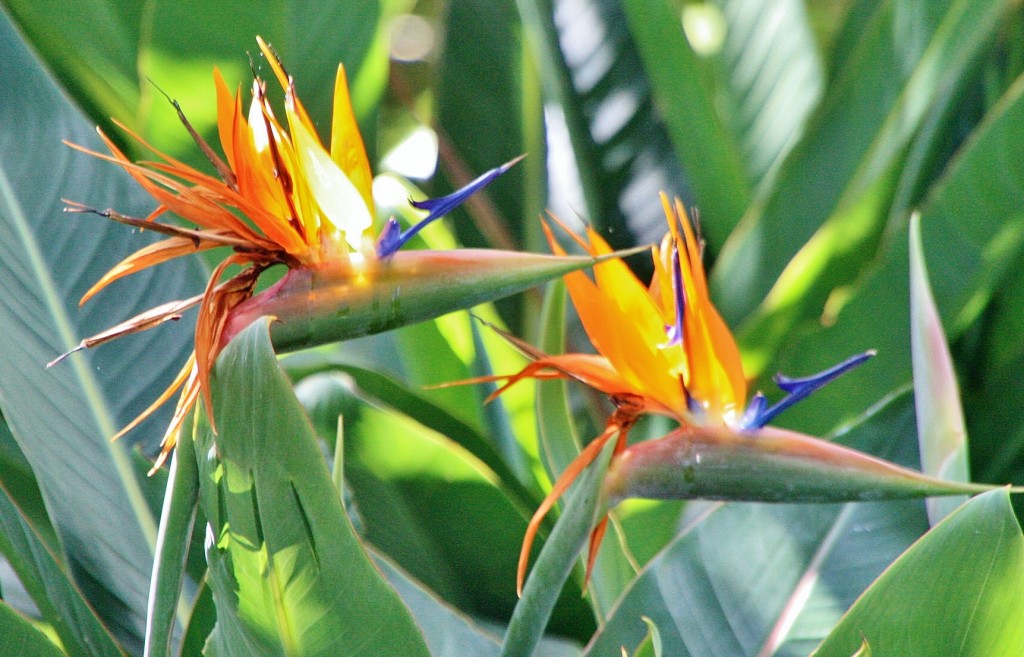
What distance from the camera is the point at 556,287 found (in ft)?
1.74

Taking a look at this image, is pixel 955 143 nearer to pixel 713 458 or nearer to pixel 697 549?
pixel 697 549

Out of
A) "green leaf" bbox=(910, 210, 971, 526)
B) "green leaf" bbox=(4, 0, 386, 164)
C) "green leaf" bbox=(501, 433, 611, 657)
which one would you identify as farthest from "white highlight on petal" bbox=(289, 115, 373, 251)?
"green leaf" bbox=(4, 0, 386, 164)

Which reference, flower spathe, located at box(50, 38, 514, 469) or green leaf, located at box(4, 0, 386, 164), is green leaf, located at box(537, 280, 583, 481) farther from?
green leaf, located at box(4, 0, 386, 164)

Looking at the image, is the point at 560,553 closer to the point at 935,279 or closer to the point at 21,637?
the point at 21,637

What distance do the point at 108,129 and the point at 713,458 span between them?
25.9 inches

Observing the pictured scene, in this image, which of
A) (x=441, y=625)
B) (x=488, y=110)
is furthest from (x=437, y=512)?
(x=488, y=110)

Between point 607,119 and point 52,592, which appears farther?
point 607,119

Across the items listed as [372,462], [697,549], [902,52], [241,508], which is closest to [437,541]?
[372,462]

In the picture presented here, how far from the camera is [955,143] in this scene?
1000mm

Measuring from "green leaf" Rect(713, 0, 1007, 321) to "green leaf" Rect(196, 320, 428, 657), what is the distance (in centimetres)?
59

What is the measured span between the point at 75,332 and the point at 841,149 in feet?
2.17

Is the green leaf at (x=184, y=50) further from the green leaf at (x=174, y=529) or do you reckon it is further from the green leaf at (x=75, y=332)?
the green leaf at (x=174, y=529)

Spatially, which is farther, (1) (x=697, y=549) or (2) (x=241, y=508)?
(1) (x=697, y=549)

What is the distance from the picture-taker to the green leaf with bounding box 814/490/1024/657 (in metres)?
0.39
